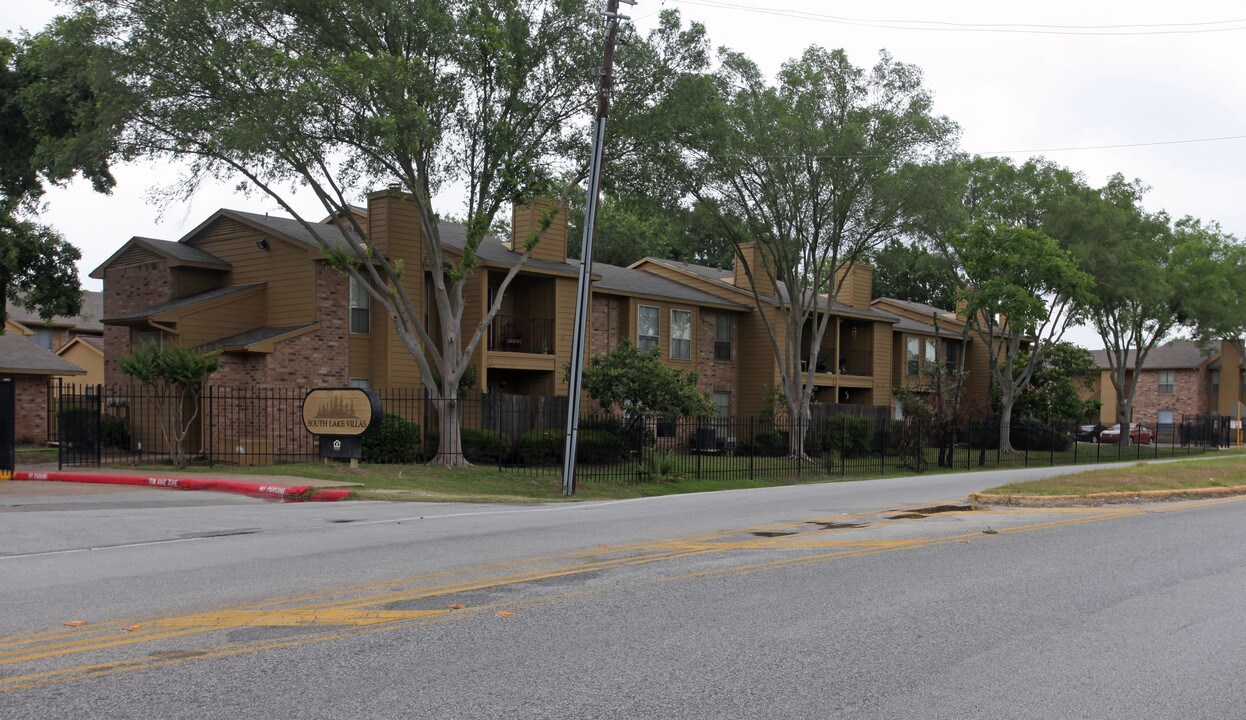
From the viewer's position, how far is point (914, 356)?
50.0 meters

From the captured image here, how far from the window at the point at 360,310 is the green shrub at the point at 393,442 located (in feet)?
11.1

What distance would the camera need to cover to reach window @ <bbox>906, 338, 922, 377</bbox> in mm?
49562

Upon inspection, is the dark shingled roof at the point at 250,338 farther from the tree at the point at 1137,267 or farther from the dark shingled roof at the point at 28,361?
the tree at the point at 1137,267

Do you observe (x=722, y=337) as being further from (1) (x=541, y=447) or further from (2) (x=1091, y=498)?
(2) (x=1091, y=498)

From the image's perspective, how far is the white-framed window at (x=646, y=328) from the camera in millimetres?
36594

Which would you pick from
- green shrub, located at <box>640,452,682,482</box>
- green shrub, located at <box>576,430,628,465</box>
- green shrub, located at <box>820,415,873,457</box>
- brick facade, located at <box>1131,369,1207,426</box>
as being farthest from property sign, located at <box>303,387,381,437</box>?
brick facade, located at <box>1131,369,1207,426</box>

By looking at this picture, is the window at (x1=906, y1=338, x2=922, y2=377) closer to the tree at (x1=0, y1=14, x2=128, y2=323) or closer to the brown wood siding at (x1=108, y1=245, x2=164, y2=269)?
the brown wood siding at (x1=108, y1=245, x2=164, y2=269)

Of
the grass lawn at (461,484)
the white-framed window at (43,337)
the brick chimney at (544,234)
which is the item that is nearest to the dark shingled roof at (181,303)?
the grass lawn at (461,484)

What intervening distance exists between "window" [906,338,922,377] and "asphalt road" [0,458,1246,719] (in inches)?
1425

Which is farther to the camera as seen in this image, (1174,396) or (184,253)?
(1174,396)

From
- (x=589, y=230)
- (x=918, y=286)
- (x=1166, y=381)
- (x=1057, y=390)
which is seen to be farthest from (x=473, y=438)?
(x=1166, y=381)

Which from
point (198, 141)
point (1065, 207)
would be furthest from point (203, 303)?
point (1065, 207)

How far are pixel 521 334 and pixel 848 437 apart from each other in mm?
11150

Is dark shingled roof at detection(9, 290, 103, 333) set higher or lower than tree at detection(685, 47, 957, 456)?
lower
